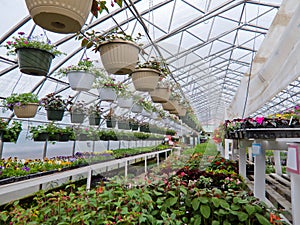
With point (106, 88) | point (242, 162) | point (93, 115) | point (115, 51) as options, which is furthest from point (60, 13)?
point (93, 115)

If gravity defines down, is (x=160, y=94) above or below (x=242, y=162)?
above

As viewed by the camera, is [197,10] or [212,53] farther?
[212,53]

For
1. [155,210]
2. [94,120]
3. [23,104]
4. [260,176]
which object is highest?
[23,104]

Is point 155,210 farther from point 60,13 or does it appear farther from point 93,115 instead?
point 93,115

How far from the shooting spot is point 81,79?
1.72m

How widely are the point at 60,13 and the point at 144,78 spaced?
92cm

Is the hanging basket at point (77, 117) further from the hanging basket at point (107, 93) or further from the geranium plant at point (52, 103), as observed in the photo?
the hanging basket at point (107, 93)

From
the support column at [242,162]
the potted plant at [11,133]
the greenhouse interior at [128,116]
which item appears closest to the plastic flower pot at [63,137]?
the greenhouse interior at [128,116]

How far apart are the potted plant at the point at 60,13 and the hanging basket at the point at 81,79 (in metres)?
1.00

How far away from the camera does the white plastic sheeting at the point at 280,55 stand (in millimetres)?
852

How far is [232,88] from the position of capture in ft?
33.6

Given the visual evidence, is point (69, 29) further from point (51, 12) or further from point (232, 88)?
point (232, 88)

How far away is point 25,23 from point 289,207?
3.09 m

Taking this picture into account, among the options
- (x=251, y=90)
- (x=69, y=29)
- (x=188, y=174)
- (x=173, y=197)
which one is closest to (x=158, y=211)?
(x=173, y=197)
